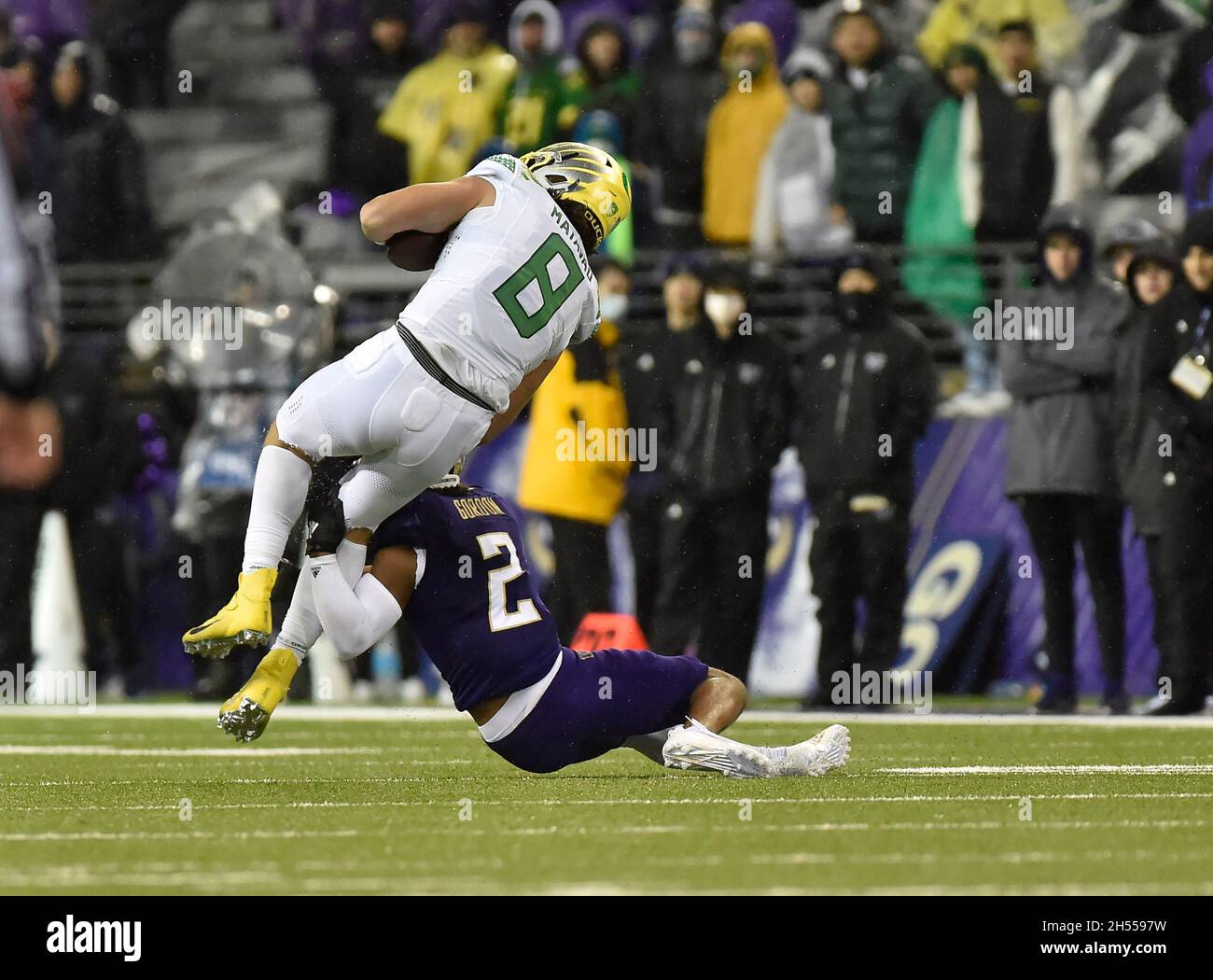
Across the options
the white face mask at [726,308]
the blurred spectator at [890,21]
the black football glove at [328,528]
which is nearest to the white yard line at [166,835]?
the black football glove at [328,528]

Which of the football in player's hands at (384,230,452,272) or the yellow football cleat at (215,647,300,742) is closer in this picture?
the yellow football cleat at (215,647,300,742)

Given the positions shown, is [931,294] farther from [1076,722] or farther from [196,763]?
[196,763]

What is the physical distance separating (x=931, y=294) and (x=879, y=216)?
647 mm

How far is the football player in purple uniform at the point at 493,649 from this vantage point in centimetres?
815

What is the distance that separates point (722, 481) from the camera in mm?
13758

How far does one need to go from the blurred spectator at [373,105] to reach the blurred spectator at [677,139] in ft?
6.63

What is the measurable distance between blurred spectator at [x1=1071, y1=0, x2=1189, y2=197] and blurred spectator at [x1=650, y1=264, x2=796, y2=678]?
322 cm

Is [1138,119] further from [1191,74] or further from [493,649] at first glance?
[493,649]

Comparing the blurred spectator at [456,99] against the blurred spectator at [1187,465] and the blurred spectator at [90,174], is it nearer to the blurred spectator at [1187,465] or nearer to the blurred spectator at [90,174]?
the blurred spectator at [90,174]

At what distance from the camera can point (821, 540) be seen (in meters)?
13.6

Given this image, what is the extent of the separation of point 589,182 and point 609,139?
24.2 ft

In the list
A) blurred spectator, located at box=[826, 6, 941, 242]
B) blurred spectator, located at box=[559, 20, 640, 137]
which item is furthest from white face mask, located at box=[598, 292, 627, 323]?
blurred spectator, located at box=[559, 20, 640, 137]

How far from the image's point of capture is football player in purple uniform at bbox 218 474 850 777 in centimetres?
815

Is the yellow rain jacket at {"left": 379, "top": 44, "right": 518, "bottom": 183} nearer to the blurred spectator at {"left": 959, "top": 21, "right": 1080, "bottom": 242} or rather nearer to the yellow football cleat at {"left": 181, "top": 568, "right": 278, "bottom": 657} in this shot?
the blurred spectator at {"left": 959, "top": 21, "right": 1080, "bottom": 242}
